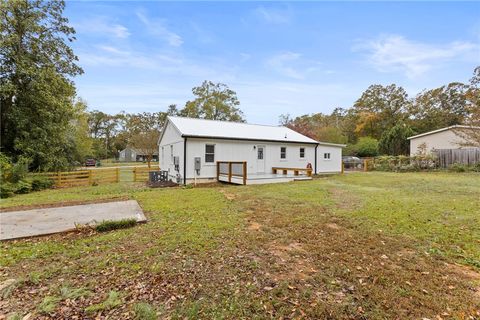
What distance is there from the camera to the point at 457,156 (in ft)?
60.8

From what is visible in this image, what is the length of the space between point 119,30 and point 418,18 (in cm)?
1259

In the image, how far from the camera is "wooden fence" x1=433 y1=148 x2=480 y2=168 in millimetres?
17828

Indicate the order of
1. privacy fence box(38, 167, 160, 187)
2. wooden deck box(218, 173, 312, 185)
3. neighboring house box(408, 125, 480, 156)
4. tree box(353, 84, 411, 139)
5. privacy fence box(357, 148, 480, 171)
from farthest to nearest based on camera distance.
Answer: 1. tree box(353, 84, 411, 139)
2. neighboring house box(408, 125, 480, 156)
3. privacy fence box(357, 148, 480, 171)
4. privacy fence box(38, 167, 160, 187)
5. wooden deck box(218, 173, 312, 185)

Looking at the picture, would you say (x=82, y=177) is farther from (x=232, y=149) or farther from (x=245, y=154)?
(x=245, y=154)

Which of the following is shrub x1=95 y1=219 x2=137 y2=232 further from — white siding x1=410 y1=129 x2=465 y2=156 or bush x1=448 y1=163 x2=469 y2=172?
white siding x1=410 y1=129 x2=465 y2=156

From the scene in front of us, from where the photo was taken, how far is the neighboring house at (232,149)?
12.7 m

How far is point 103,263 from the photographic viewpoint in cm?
343

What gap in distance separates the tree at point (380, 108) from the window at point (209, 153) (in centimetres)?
2959

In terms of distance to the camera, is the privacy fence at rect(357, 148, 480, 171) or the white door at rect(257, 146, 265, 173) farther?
the privacy fence at rect(357, 148, 480, 171)

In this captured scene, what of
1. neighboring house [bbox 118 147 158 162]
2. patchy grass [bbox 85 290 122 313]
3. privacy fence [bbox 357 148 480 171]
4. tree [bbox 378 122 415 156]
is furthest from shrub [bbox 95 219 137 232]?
neighboring house [bbox 118 147 158 162]

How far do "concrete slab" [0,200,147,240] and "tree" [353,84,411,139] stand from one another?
3620 centimetres

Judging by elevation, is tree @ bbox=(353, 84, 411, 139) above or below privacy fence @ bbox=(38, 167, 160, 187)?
above

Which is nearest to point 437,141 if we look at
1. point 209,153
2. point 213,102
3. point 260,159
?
point 260,159

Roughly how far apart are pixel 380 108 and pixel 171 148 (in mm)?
32382
